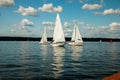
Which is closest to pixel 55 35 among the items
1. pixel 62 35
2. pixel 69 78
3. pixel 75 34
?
pixel 62 35

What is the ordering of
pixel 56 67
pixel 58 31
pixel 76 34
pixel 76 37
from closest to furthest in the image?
pixel 56 67, pixel 58 31, pixel 76 34, pixel 76 37

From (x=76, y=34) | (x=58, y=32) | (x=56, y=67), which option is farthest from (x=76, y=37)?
(x=56, y=67)

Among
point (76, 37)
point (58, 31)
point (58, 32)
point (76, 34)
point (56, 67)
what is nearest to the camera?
point (56, 67)

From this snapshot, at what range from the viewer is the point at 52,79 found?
21141 mm

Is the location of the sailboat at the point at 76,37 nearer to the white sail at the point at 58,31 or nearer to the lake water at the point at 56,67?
the white sail at the point at 58,31

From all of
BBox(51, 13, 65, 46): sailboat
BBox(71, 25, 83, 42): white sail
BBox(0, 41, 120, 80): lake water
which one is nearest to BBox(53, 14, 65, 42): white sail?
BBox(51, 13, 65, 46): sailboat

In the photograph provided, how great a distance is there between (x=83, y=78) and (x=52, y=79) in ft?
9.34

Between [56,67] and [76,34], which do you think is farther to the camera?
[76,34]

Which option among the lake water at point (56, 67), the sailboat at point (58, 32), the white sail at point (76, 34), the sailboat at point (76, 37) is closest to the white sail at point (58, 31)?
the sailboat at point (58, 32)

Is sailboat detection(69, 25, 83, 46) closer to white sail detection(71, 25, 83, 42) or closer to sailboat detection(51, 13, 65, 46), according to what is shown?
white sail detection(71, 25, 83, 42)

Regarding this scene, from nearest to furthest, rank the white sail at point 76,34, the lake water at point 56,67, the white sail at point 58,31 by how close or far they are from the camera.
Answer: the lake water at point 56,67
the white sail at point 58,31
the white sail at point 76,34

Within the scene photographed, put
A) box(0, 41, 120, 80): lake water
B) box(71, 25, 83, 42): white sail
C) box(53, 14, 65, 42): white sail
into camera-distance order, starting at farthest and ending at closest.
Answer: box(71, 25, 83, 42): white sail
box(53, 14, 65, 42): white sail
box(0, 41, 120, 80): lake water

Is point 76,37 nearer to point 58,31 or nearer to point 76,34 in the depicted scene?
point 76,34

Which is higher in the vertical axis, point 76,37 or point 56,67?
point 76,37
